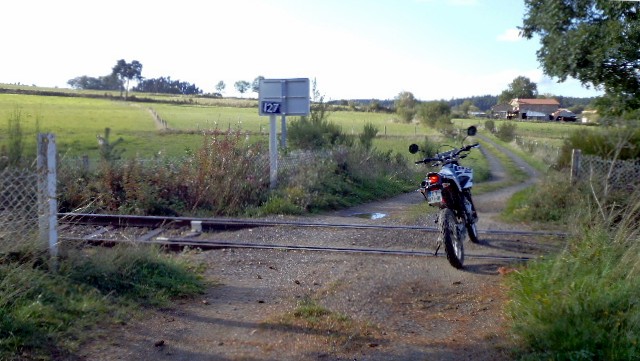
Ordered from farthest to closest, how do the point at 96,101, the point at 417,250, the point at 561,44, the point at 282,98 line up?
1. the point at 96,101
2. the point at 282,98
3. the point at 561,44
4. the point at 417,250

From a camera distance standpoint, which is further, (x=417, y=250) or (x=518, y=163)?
(x=518, y=163)

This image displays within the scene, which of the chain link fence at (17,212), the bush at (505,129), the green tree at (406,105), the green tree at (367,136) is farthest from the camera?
the green tree at (406,105)

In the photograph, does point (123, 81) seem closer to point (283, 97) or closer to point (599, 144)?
point (283, 97)

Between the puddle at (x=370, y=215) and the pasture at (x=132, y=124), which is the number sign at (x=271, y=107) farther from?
the puddle at (x=370, y=215)

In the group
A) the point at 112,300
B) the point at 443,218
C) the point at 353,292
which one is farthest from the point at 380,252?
the point at 112,300

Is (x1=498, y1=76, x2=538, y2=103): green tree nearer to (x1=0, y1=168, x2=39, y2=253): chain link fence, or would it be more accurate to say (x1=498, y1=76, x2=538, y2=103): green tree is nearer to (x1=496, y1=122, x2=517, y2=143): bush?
(x1=496, y1=122, x2=517, y2=143): bush

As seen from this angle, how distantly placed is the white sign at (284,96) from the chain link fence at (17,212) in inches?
377

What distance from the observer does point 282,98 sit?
16.8m

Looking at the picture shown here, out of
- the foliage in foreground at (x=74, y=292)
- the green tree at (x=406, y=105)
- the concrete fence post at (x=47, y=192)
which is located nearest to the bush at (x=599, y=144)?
the foliage in foreground at (x=74, y=292)

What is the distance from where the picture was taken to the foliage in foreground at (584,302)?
17.2 ft

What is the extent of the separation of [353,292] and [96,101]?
2058 centimetres

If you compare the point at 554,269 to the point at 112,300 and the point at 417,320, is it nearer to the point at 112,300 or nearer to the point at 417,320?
the point at 417,320

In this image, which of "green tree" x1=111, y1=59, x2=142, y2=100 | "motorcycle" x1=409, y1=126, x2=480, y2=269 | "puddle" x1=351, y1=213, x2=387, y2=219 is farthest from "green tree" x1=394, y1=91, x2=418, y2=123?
"motorcycle" x1=409, y1=126, x2=480, y2=269

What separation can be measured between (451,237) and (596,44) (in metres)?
7.60
